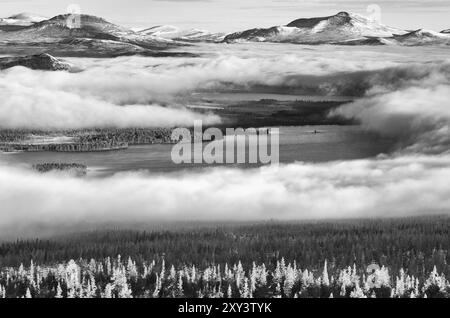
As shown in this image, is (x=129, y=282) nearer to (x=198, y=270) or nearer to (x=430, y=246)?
(x=198, y=270)

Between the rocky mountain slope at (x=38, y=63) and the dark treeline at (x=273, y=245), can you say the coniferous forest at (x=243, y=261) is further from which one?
the rocky mountain slope at (x=38, y=63)

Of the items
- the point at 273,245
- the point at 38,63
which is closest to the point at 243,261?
the point at 273,245

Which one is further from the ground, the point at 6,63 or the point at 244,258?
the point at 6,63

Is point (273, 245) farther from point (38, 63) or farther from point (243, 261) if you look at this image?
point (38, 63)

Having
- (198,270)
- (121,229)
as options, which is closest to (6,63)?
(121,229)

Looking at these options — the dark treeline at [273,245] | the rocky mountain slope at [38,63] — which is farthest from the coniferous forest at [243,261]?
the rocky mountain slope at [38,63]

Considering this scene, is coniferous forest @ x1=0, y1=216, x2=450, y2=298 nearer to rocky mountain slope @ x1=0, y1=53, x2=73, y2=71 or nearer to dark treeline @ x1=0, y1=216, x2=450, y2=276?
dark treeline @ x1=0, y1=216, x2=450, y2=276

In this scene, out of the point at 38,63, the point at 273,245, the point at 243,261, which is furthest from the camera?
the point at 38,63

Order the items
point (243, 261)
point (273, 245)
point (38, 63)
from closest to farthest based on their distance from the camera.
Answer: point (243, 261), point (273, 245), point (38, 63)
